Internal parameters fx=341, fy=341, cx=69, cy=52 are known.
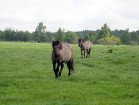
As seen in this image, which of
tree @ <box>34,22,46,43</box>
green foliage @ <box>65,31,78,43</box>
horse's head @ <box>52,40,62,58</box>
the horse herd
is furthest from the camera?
green foliage @ <box>65,31,78,43</box>

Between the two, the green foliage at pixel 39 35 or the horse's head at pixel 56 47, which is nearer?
the horse's head at pixel 56 47

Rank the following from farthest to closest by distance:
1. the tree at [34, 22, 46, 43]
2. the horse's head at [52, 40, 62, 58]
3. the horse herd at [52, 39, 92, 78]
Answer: the tree at [34, 22, 46, 43]
the horse herd at [52, 39, 92, 78]
the horse's head at [52, 40, 62, 58]

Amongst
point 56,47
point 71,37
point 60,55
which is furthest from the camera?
point 71,37

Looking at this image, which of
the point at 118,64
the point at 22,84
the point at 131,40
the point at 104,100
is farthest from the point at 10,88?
the point at 131,40

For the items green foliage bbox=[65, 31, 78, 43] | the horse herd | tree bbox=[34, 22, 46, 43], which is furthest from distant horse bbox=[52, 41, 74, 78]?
tree bbox=[34, 22, 46, 43]

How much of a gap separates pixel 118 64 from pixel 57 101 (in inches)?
656

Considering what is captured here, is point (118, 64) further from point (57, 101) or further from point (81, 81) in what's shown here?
point (57, 101)

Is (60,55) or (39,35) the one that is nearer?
(60,55)

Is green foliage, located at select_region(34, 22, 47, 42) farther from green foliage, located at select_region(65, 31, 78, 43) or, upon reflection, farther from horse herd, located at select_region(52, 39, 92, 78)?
horse herd, located at select_region(52, 39, 92, 78)

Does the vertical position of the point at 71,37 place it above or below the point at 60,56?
above

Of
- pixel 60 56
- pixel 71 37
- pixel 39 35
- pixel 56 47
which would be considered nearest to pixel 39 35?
pixel 39 35

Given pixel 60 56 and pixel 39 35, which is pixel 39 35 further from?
pixel 60 56

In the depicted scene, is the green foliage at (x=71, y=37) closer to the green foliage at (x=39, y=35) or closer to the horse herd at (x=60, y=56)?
the green foliage at (x=39, y=35)

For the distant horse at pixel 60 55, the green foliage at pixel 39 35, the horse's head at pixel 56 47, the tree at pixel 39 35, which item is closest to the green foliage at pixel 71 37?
the green foliage at pixel 39 35
